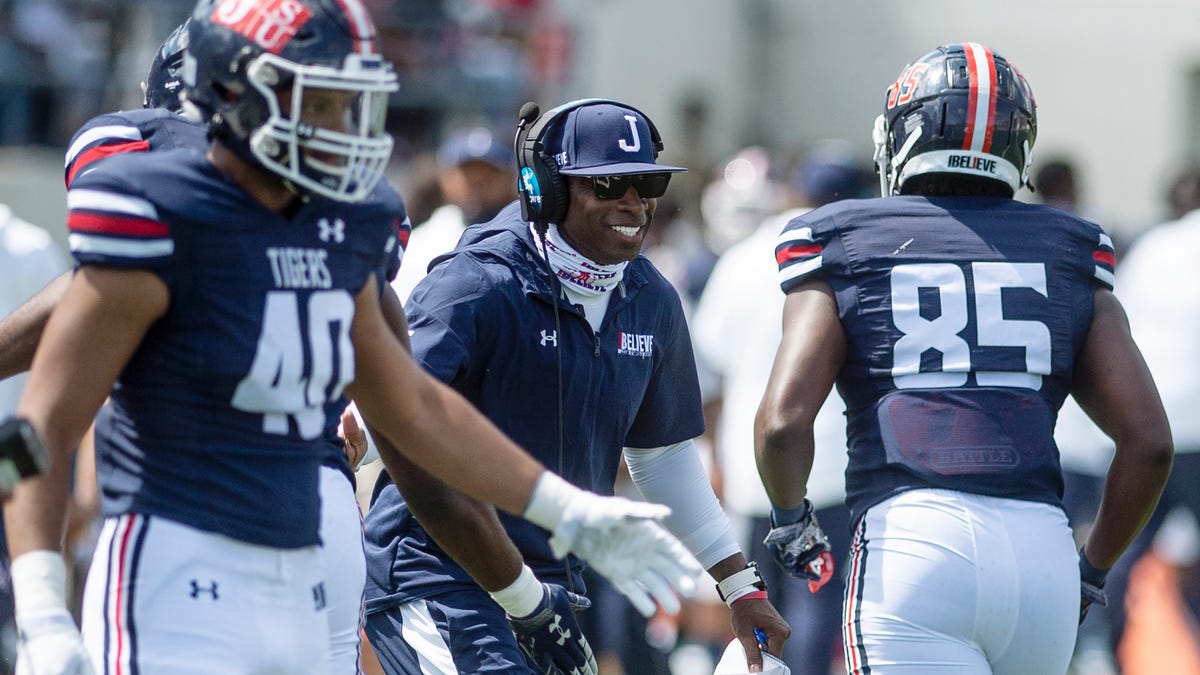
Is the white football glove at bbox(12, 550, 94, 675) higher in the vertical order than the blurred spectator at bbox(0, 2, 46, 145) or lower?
higher

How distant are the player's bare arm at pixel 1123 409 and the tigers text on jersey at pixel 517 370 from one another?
1.03m

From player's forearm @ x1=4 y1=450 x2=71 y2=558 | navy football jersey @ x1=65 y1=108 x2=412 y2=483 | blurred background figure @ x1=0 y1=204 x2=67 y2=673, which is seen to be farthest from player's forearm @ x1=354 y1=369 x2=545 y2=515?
blurred background figure @ x1=0 y1=204 x2=67 y2=673

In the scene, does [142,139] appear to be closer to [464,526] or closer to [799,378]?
[464,526]

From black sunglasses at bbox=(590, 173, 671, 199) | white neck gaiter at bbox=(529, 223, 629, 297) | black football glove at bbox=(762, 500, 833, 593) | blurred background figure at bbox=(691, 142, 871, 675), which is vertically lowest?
A: blurred background figure at bbox=(691, 142, 871, 675)

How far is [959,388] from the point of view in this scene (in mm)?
3771

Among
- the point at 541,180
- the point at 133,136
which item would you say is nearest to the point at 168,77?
the point at 133,136

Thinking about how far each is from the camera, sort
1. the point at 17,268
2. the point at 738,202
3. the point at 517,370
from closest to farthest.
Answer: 1. the point at 517,370
2. the point at 17,268
3. the point at 738,202

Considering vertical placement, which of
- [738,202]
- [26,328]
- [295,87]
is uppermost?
[295,87]

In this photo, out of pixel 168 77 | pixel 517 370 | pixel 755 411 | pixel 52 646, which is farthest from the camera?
pixel 755 411

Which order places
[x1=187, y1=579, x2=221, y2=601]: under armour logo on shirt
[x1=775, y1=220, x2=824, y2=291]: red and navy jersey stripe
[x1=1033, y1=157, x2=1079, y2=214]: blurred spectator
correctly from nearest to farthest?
[x1=187, y1=579, x2=221, y2=601]: under armour logo on shirt → [x1=775, y1=220, x2=824, y2=291]: red and navy jersey stripe → [x1=1033, y1=157, x2=1079, y2=214]: blurred spectator

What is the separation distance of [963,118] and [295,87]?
162 cm

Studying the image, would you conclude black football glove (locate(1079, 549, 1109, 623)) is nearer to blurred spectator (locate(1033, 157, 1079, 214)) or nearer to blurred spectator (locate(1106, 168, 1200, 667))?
blurred spectator (locate(1106, 168, 1200, 667))

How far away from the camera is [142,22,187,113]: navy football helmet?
13.8 ft

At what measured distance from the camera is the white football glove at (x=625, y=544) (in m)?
3.09
